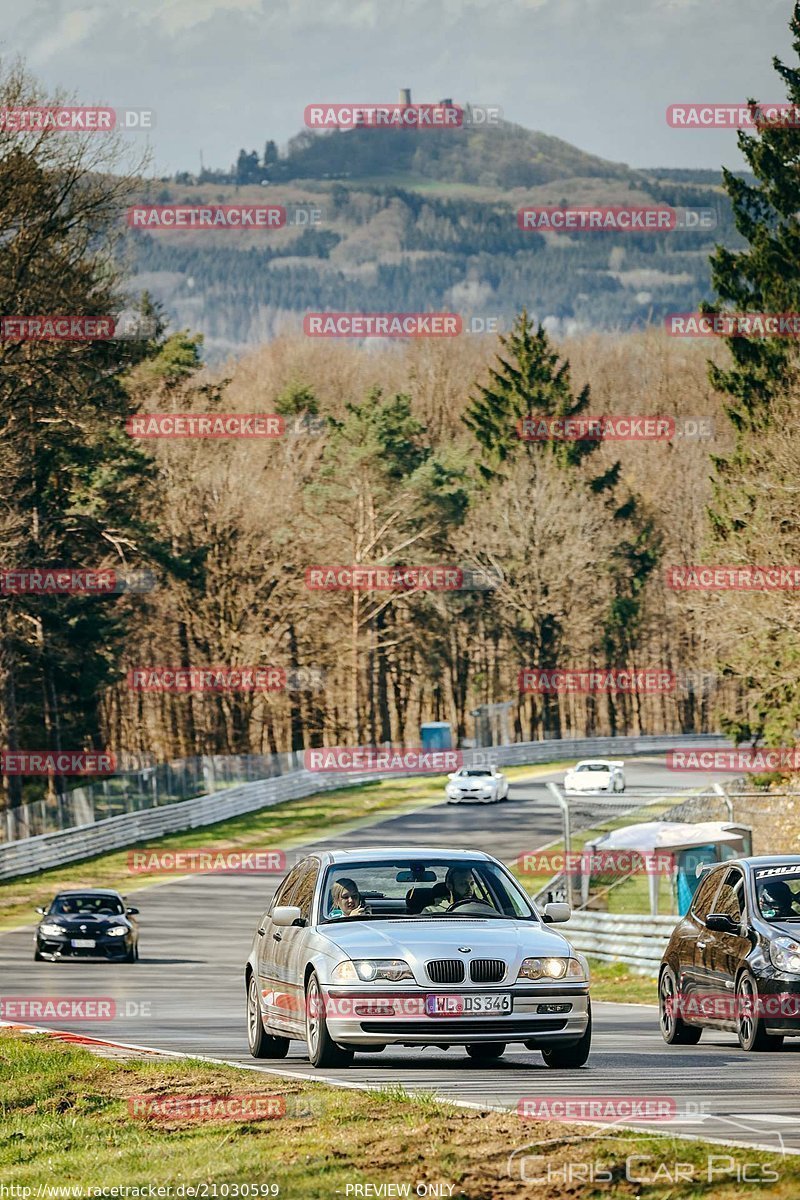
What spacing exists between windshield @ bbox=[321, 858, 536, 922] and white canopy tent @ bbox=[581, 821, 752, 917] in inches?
472

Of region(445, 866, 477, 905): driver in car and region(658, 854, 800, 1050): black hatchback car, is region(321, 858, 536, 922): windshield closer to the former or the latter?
region(445, 866, 477, 905): driver in car

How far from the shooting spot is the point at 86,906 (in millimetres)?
33000

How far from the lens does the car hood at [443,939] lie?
12.5 m

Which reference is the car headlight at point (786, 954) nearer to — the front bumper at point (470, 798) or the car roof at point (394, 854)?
the car roof at point (394, 854)

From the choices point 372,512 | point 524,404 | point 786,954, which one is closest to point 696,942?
point 786,954

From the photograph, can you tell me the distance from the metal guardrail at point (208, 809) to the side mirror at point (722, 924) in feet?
119

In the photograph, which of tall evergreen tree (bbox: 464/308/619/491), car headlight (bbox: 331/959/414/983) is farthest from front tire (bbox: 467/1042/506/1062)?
tall evergreen tree (bbox: 464/308/619/491)

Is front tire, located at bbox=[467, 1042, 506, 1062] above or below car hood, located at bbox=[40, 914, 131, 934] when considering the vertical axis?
above

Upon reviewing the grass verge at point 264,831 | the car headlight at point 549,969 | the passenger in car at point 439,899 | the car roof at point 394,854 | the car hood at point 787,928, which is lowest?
the grass verge at point 264,831

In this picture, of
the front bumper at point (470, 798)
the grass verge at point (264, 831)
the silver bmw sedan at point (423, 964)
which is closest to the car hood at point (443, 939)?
the silver bmw sedan at point (423, 964)

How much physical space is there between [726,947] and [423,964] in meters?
3.39

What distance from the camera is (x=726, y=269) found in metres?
58.2

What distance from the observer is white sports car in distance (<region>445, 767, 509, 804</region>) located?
65188mm

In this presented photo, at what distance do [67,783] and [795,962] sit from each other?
57.7 meters
